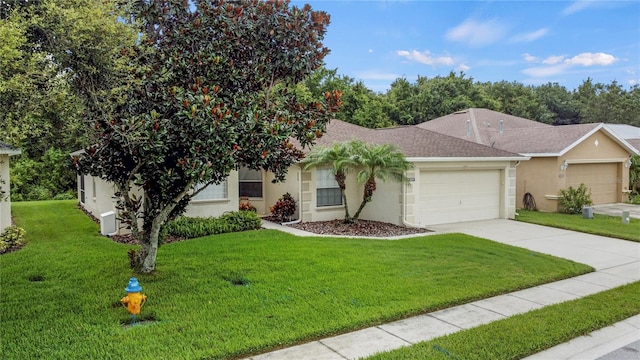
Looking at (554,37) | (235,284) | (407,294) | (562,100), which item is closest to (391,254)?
(407,294)

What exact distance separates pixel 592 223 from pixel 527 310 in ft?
32.6

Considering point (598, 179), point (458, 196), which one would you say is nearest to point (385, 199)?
point (458, 196)

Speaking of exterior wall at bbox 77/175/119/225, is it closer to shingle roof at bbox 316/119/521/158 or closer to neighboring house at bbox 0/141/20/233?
neighboring house at bbox 0/141/20/233

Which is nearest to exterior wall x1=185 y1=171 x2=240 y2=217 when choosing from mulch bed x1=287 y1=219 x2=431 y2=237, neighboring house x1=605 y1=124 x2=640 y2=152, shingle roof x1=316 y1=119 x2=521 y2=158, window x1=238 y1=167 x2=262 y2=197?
mulch bed x1=287 y1=219 x2=431 y2=237

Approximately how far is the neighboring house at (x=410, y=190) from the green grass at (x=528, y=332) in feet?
23.0

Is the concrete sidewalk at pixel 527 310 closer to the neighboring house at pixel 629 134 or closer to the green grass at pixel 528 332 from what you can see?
the green grass at pixel 528 332

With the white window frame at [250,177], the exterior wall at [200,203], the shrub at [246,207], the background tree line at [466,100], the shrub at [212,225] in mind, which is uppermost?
the background tree line at [466,100]

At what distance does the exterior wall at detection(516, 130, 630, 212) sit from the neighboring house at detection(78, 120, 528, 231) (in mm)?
2826

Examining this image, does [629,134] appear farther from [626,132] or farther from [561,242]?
[561,242]

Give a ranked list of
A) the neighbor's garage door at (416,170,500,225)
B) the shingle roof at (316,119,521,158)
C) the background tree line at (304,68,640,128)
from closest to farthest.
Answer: the neighbor's garage door at (416,170,500,225) < the shingle roof at (316,119,521,158) < the background tree line at (304,68,640,128)

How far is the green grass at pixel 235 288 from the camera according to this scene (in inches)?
193

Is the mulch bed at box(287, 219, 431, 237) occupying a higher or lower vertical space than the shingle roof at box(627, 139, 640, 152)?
lower

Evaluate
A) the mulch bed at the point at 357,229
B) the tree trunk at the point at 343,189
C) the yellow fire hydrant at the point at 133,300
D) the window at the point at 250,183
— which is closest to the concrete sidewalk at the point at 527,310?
the yellow fire hydrant at the point at 133,300

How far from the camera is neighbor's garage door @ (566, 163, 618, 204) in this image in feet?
59.3
